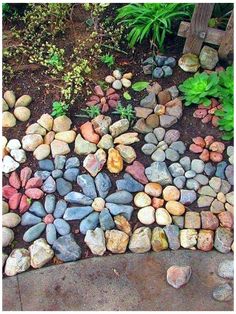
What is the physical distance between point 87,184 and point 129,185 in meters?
0.19

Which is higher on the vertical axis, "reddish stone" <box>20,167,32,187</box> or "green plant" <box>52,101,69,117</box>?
"green plant" <box>52,101,69,117</box>

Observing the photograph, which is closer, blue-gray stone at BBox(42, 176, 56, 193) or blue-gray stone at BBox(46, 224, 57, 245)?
blue-gray stone at BBox(46, 224, 57, 245)

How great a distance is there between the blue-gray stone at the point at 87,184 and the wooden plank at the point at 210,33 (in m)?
0.89

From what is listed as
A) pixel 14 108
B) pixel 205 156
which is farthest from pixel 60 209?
pixel 205 156

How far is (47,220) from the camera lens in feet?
6.91

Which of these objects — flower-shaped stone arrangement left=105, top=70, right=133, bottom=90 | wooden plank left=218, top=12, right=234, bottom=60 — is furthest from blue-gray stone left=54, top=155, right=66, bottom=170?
wooden plank left=218, top=12, right=234, bottom=60

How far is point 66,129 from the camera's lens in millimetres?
2348

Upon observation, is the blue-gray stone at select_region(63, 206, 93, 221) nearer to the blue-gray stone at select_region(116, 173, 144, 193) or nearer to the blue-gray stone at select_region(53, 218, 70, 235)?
the blue-gray stone at select_region(53, 218, 70, 235)

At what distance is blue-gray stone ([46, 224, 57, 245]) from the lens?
2.06m

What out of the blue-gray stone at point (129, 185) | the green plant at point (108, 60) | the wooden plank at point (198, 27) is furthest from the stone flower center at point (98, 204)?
the wooden plank at point (198, 27)

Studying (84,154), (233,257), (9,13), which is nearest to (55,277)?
(84,154)

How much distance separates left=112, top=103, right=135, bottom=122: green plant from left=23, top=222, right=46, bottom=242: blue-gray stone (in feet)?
2.19

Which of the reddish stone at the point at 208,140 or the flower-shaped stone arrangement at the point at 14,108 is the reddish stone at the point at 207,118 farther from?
the flower-shaped stone arrangement at the point at 14,108

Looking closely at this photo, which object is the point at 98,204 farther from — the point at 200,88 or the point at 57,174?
the point at 200,88
